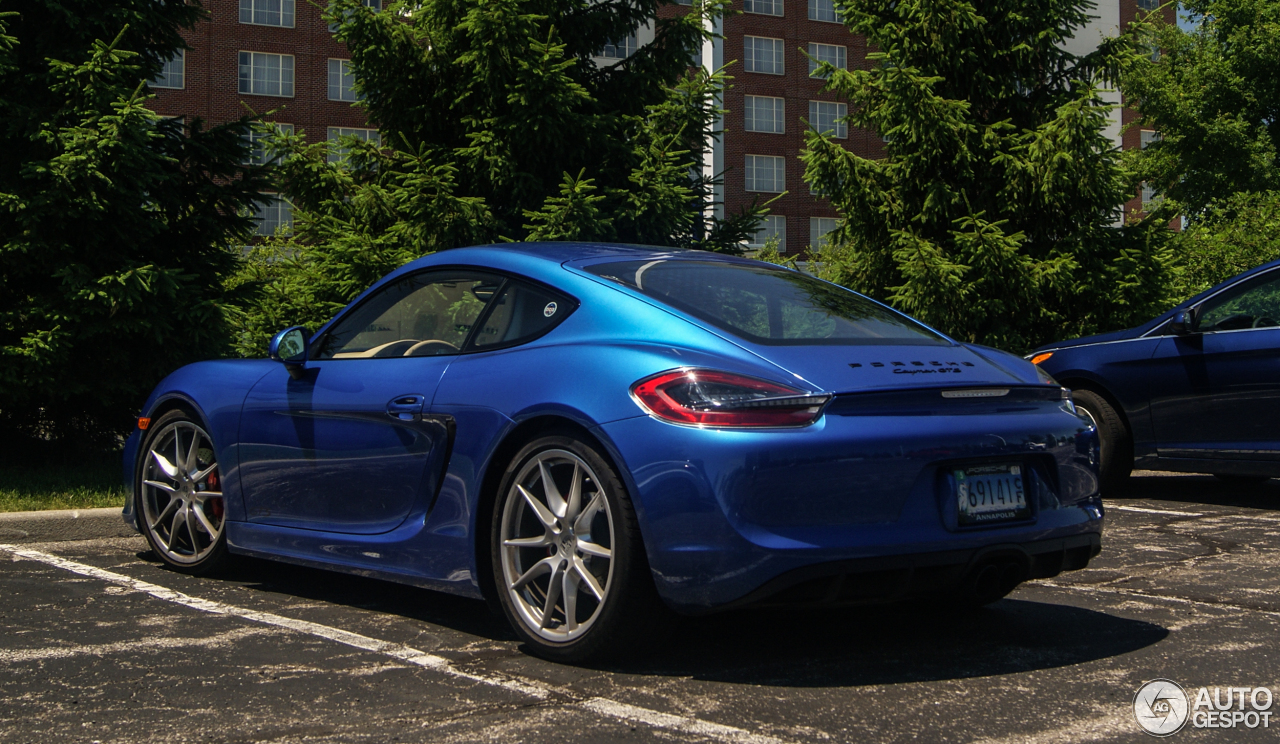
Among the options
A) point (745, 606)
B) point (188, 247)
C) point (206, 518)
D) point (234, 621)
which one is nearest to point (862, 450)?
point (745, 606)

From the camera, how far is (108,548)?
6645mm

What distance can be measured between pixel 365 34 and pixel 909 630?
9359 mm

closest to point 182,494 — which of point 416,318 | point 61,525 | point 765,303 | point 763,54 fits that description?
point 416,318

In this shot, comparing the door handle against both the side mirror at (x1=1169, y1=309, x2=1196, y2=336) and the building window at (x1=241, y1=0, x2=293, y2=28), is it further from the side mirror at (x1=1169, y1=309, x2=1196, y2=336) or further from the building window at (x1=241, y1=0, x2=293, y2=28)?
the building window at (x1=241, y1=0, x2=293, y2=28)

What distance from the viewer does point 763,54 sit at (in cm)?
6084

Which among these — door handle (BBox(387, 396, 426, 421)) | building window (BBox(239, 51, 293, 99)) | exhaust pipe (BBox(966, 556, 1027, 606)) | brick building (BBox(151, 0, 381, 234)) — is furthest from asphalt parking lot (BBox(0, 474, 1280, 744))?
building window (BBox(239, 51, 293, 99))

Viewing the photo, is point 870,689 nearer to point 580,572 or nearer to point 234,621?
point 580,572

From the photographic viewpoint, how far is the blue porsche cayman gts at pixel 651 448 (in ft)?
11.6

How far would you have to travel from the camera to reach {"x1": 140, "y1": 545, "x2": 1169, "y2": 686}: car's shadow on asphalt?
383cm

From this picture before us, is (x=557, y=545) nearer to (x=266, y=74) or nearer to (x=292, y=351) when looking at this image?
(x=292, y=351)

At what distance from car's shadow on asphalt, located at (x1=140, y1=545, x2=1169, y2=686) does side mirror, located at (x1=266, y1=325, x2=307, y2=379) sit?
3.15 feet

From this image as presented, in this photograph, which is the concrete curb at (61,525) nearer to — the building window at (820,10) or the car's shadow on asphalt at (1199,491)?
the car's shadow on asphalt at (1199,491)

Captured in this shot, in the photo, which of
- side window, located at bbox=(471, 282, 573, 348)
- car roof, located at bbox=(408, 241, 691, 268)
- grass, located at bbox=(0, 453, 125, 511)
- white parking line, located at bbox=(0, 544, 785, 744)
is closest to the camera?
white parking line, located at bbox=(0, 544, 785, 744)

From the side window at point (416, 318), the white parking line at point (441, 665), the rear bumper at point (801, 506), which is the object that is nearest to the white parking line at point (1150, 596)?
the rear bumper at point (801, 506)
